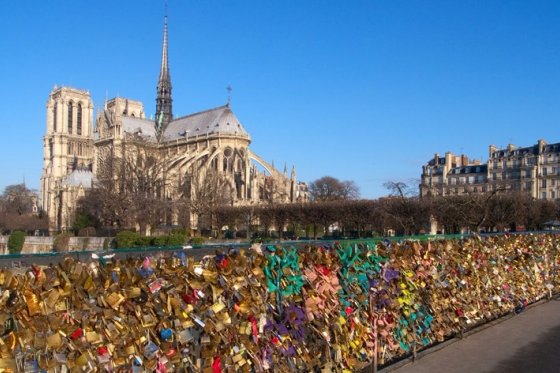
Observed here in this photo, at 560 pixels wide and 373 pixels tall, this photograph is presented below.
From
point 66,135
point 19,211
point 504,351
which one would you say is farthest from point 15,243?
point 66,135

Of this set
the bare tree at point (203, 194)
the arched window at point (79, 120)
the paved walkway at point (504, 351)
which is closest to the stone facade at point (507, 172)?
the bare tree at point (203, 194)

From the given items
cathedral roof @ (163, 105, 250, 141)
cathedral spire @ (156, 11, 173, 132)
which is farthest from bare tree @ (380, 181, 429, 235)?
cathedral spire @ (156, 11, 173, 132)

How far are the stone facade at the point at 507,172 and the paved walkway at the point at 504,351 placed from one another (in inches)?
2535

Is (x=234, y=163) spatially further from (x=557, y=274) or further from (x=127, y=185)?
(x=557, y=274)

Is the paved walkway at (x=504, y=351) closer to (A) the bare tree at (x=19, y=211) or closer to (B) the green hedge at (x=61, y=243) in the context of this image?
(B) the green hedge at (x=61, y=243)

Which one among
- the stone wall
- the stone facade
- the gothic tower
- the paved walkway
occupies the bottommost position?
the stone wall

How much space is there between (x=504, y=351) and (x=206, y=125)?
3148 inches

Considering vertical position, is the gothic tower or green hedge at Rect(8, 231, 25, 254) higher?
the gothic tower

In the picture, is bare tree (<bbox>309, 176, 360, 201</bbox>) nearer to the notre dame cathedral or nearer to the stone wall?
the notre dame cathedral

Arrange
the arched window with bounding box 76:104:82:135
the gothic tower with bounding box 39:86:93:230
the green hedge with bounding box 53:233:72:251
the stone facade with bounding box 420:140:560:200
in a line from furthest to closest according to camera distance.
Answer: the arched window with bounding box 76:104:82:135
the gothic tower with bounding box 39:86:93:230
the stone facade with bounding box 420:140:560:200
the green hedge with bounding box 53:233:72:251

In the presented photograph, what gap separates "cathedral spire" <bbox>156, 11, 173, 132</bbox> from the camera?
312ft

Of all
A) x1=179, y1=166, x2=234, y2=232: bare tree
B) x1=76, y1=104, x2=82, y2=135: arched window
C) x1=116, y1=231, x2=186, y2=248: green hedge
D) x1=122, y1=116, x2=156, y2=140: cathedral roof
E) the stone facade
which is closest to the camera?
x1=116, y1=231, x2=186, y2=248: green hedge

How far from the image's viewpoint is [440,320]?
938cm

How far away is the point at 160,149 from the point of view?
208 feet
